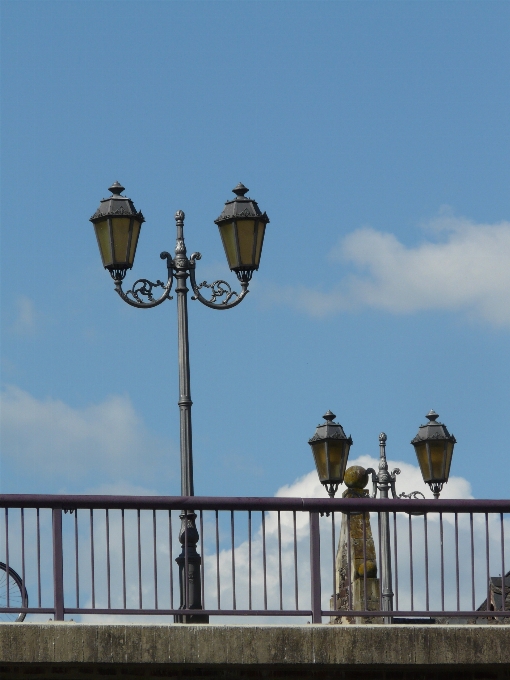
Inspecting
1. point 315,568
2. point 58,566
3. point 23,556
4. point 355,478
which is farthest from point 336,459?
point 23,556

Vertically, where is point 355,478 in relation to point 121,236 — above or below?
below

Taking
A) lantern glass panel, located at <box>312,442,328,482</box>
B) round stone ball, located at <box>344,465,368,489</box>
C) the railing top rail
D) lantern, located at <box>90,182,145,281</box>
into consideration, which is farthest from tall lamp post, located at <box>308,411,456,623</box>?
the railing top rail

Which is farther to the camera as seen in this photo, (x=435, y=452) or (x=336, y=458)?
(x=435, y=452)

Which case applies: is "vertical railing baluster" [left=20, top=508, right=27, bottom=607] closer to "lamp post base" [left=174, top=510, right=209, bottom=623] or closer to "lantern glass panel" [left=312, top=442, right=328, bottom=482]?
"lamp post base" [left=174, top=510, right=209, bottom=623]

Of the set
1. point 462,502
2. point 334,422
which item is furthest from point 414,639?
point 334,422

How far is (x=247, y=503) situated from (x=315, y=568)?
69 cm

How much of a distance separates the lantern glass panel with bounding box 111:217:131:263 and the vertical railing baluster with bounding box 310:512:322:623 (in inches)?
166

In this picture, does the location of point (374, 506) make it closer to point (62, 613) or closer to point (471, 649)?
point (471, 649)

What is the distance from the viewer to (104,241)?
14422 millimetres

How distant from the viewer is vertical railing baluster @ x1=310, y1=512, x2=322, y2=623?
36.1 ft

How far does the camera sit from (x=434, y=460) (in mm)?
19078

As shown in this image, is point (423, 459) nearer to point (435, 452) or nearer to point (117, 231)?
point (435, 452)

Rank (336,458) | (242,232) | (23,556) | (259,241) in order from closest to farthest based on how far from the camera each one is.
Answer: (23,556) → (242,232) → (259,241) → (336,458)

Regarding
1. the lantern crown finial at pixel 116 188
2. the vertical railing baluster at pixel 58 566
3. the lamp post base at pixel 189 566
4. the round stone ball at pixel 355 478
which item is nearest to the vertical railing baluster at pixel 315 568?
the lamp post base at pixel 189 566
